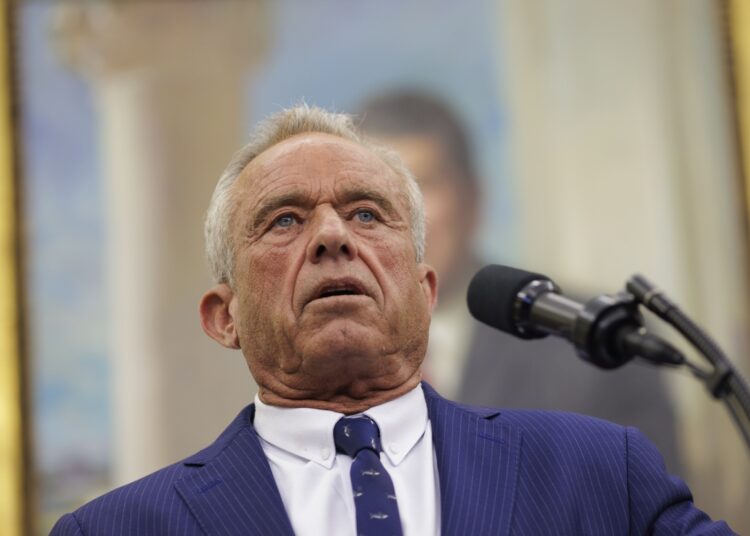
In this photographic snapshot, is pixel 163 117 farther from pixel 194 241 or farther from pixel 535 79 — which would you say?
pixel 535 79

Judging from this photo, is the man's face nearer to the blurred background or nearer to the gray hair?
the gray hair

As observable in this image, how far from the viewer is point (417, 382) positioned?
7.86ft

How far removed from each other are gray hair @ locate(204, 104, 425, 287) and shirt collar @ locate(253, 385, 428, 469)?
0.37 meters

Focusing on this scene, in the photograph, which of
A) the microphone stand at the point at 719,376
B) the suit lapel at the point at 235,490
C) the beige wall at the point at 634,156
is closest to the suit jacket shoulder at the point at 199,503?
the suit lapel at the point at 235,490

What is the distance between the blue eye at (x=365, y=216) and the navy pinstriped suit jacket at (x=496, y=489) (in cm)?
45

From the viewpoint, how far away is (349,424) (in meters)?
2.25

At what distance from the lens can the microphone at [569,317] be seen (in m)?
1.50

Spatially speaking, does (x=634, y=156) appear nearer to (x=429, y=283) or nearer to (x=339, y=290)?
(x=429, y=283)

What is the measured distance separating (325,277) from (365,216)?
235 millimetres

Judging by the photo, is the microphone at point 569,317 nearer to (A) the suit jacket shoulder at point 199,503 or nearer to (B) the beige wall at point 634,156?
(A) the suit jacket shoulder at point 199,503

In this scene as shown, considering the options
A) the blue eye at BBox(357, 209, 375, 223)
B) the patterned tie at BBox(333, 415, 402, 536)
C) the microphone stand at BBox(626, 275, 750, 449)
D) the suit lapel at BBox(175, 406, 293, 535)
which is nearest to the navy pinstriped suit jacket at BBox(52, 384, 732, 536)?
the suit lapel at BBox(175, 406, 293, 535)

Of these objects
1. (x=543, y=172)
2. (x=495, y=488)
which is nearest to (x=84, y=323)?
(x=543, y=172)

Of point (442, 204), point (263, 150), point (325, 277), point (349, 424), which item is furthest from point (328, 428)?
point (442, 204)

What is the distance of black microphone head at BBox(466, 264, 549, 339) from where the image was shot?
1771mm
